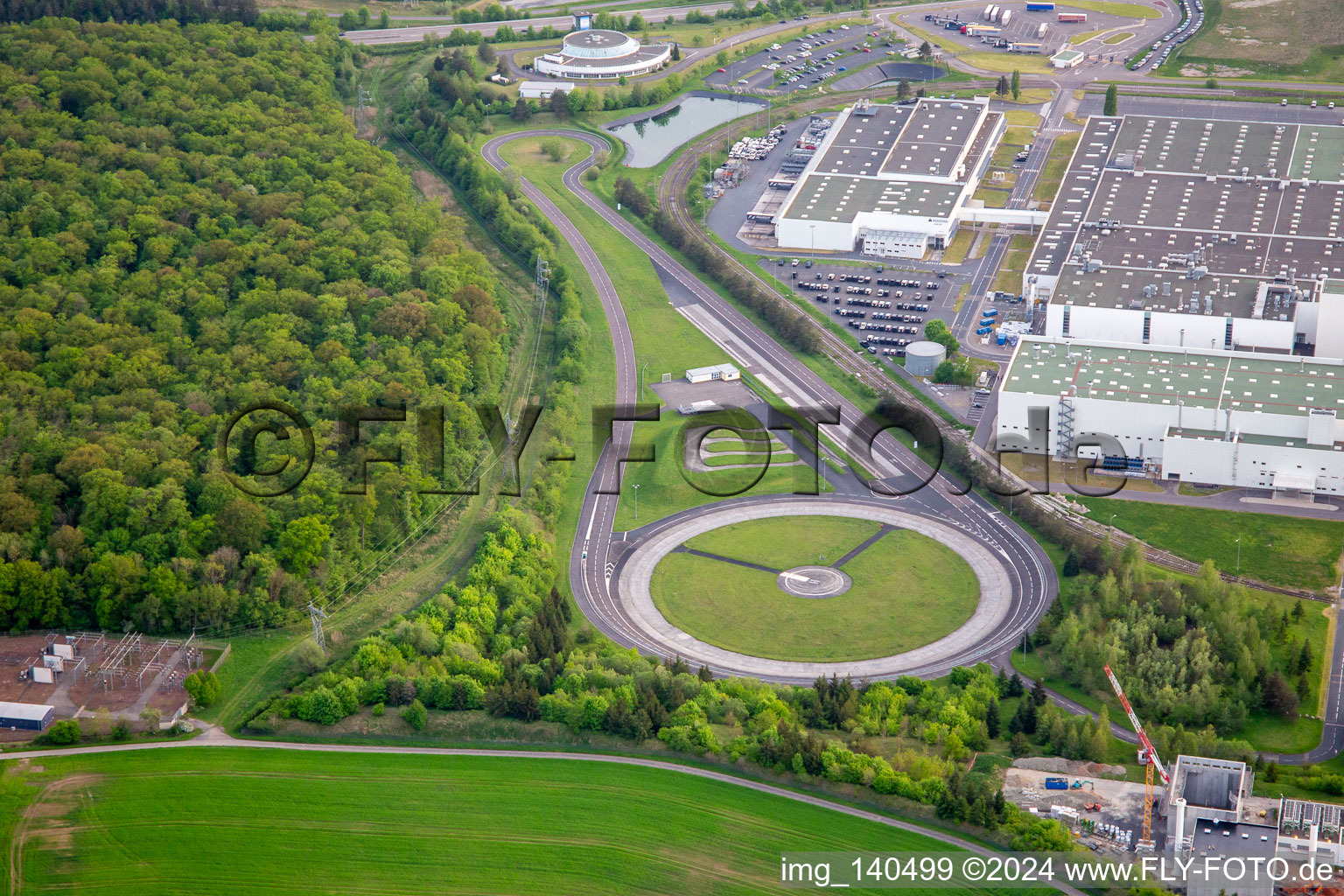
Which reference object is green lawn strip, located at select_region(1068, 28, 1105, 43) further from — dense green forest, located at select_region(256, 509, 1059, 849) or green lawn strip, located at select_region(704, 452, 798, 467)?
dense green forest, located at select_region(256, 509, 1059, 849)

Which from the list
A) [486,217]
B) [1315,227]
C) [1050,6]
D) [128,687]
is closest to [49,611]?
[128,687]

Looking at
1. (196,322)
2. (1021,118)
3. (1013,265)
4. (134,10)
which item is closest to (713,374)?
(1013,265)

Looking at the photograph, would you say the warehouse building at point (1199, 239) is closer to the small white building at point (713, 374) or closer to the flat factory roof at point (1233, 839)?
the small white building at point (713, 374)

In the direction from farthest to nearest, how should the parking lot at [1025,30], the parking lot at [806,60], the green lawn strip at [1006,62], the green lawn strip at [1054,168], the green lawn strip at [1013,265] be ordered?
the parking lot at [1025,30], the parking lot at [806,60], the green lawn strip at [1006,62], the green lawn strip at [1054,168], the green lawn strip at [1013,265]

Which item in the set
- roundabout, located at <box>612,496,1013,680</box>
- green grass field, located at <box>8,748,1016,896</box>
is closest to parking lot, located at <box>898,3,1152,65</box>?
roundabout, located at <box>612,496,1013,680</box>

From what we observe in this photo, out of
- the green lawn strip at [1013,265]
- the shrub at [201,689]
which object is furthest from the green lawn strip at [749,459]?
the shrub at [201,689]
